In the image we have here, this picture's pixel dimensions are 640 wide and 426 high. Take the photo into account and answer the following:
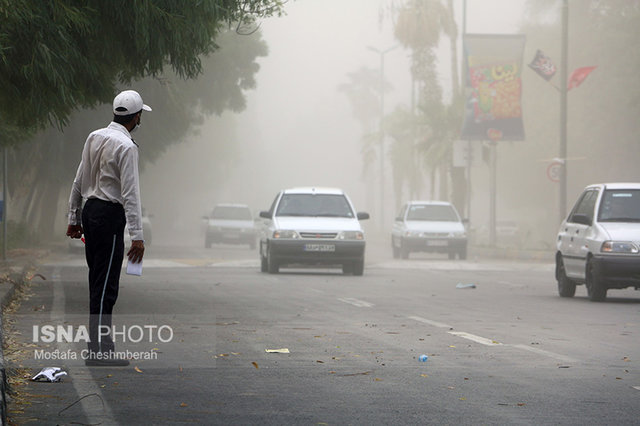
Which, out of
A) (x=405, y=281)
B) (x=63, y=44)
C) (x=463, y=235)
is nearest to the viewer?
(x=63, y=44)

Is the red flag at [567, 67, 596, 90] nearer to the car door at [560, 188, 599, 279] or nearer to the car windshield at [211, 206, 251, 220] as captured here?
the car windshield at [211, 206, 251, 220]

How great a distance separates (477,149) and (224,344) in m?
42.2

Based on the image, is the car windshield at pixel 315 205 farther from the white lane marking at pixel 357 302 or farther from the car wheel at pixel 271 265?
the white lane marking at pixel 357 302

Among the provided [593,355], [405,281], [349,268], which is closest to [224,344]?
[593,355]

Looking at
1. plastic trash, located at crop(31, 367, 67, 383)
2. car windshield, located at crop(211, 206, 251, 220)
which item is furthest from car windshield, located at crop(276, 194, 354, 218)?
car windshield, located at crop(211, 206, 251, 220)

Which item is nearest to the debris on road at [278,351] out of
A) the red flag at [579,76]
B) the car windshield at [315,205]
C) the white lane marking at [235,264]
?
the car windshield at [315,205]

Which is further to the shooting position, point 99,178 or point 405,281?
point 405,281

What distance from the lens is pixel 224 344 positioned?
10531 mm

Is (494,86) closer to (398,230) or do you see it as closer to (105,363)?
(398,230)

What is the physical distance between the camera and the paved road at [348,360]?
696 centimetres

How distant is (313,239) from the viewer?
2394cm

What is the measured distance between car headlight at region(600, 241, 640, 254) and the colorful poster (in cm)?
2712

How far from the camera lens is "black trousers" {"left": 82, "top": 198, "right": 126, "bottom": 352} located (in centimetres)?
848

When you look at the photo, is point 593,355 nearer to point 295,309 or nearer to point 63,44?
point 295,309
